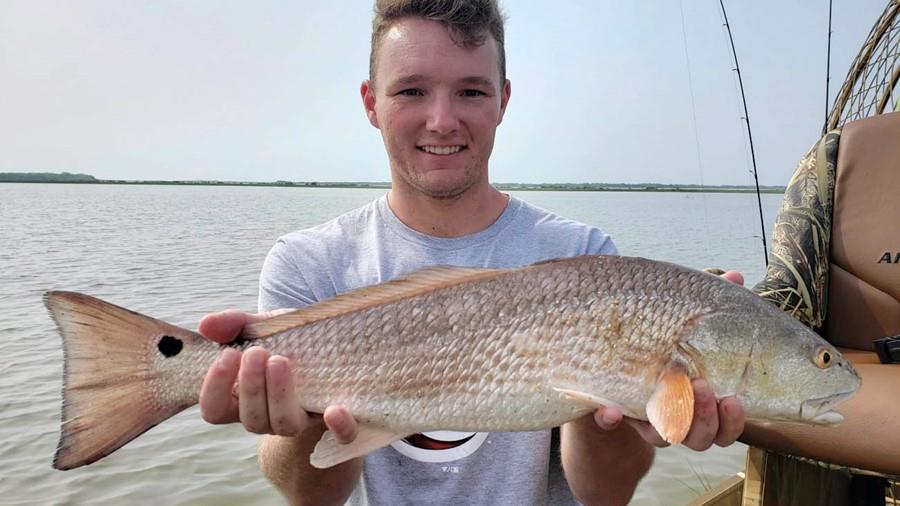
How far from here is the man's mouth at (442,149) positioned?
2979 millimetres

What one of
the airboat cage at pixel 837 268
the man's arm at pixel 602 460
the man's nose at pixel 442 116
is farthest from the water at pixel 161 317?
the man's nose at pixel 442 116

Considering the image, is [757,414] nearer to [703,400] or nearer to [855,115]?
[703,400]

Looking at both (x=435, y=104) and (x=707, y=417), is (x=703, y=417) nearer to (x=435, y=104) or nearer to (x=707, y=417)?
(x=707, y=417)

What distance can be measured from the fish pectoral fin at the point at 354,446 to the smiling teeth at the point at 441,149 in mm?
1330

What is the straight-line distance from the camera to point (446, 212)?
317 cm

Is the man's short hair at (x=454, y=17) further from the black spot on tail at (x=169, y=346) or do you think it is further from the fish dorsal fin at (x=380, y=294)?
the black spot on tail at (x=169, y=346)

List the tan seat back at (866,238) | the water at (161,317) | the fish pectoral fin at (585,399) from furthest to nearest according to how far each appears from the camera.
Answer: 1. the water at (161,317)
2. the tan seat back at (866,238)
3. the fish pectoral fin at (585,399)

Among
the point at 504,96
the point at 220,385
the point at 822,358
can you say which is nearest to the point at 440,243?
the point at 504,96

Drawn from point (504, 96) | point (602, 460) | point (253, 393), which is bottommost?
point (602, 460)

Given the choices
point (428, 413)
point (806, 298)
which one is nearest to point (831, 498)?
point (806, 298)

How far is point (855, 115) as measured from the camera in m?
5.04

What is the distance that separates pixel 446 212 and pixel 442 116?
1.69 ft

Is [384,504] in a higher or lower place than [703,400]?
lower

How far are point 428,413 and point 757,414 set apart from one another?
1.17 m
